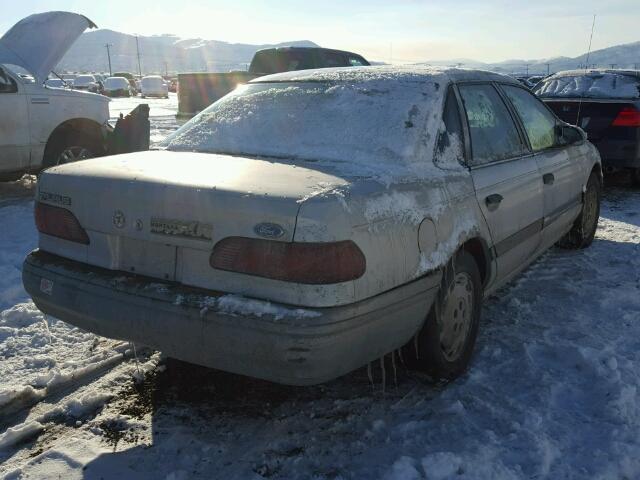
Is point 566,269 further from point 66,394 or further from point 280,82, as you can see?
point 66,394

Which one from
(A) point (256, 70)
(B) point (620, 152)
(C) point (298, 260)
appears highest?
(A) point (256, 70)

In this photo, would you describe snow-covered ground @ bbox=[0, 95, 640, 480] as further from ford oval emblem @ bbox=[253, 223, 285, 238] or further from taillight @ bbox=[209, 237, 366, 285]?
ford oval emblem @ bbox=[253, 223, 285, 238]

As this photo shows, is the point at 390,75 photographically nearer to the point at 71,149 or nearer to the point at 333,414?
the point at 333,414

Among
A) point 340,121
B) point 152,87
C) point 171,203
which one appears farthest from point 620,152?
point 152,87

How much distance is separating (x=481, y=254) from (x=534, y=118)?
1.51 metres

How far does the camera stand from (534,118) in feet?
13.9

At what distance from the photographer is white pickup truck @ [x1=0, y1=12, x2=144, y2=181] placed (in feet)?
22.8

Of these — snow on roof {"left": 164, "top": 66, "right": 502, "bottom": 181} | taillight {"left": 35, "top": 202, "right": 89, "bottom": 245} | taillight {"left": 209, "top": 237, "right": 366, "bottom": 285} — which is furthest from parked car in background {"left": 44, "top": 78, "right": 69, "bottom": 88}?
taillight {"left": 209, "top": 237, "right": 366, "bottom": 285}

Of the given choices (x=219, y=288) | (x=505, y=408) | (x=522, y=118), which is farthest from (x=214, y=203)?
(x=522, y=118)

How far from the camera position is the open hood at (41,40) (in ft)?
27.5

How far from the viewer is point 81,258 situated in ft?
9.02

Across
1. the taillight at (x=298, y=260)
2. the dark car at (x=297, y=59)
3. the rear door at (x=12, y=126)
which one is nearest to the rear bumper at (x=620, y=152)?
the dark car at (x=297, y=59)

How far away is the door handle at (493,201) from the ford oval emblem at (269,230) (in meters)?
1.42

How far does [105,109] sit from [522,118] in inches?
240
